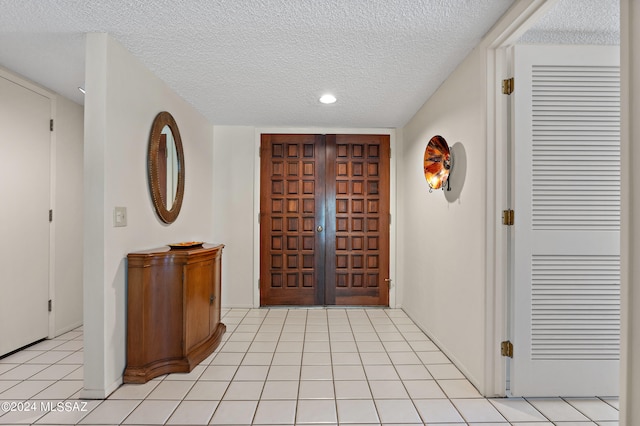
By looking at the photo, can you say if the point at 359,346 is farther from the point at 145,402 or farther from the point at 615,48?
the point at 615,48

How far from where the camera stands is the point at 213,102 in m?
3.27

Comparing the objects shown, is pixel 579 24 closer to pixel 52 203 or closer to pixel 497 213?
pixel 497 213

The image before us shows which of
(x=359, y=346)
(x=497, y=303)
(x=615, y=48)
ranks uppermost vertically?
(x=615, y=48)

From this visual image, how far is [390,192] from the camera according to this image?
415 centimetres

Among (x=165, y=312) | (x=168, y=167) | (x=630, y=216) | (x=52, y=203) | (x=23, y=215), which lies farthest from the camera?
(x=52, y=203)

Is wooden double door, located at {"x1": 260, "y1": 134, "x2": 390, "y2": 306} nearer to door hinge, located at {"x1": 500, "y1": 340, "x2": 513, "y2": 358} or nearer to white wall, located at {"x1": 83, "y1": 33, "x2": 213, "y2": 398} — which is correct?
white wall, located at {"x1": 83, "y1": 33, "x2": 213, "y2": 398}

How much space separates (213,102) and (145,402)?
255 centimetres

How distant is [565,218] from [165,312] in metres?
2.62

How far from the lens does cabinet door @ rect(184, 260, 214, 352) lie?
2.39m

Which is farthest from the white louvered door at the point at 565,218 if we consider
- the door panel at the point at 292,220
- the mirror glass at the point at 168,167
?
the mirror glass at the point at 168,167

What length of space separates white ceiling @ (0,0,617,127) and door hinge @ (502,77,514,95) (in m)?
0.31

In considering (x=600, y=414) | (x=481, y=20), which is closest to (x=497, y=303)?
(x=600, y=414)

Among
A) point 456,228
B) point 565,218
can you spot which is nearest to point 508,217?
point 565,218

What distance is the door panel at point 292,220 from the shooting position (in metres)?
4.08
